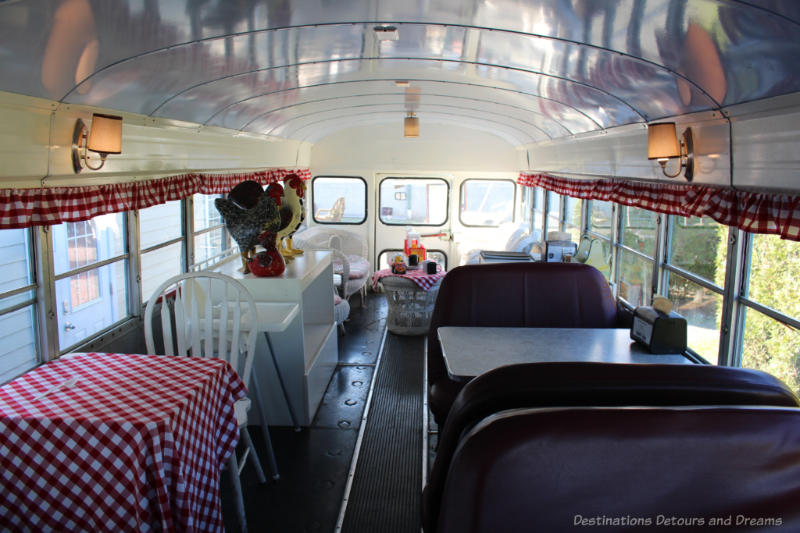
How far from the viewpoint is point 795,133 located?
7.48ft

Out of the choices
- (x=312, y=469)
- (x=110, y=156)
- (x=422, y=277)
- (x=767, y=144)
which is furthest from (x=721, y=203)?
(x=422, y=277)

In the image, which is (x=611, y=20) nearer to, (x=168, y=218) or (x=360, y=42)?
(x=360, y=42)

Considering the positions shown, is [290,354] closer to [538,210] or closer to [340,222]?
[340,222]

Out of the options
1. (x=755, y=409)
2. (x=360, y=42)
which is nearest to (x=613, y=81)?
(x=360, y=42)

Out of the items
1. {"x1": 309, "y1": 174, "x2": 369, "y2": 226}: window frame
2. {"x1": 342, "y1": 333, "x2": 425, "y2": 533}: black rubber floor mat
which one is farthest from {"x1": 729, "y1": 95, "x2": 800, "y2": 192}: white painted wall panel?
{"x1": 309, "y1": 174, "x2": 369, "y2": 226}: window frame

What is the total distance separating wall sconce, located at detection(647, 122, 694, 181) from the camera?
3223 millimetres

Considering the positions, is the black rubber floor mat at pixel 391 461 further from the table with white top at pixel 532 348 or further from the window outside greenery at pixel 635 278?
the window outside greenery at pixel 635 278

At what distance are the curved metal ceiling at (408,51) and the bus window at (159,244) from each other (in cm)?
89

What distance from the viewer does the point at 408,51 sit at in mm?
3477

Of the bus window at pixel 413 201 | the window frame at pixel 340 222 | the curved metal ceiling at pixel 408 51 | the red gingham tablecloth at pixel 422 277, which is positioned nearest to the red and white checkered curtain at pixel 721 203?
the curved metal ceiling at pixel 408 51

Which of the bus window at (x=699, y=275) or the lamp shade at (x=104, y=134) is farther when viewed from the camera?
the bus window at (x=699, y=275)

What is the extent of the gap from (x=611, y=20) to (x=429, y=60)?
5.29ft

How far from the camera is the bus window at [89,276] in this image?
3.54 meters

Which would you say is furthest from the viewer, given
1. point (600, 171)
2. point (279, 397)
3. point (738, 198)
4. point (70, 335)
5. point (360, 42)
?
point (600, 171)
